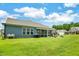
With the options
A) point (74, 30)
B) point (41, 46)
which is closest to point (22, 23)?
point (41, 46)

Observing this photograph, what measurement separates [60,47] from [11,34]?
91 cm

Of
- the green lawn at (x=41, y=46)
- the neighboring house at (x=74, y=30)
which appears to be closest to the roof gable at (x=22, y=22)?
the green lawn at (x=41, y=46)

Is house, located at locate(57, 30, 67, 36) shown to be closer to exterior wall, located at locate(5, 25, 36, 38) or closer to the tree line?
the tree line

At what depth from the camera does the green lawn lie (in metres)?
5.37

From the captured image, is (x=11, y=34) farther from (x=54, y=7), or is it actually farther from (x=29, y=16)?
(x=54, y=7)

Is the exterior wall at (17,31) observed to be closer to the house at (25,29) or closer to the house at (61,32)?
the house at (25,29)

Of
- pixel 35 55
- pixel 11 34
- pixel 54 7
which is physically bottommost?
pixel 35 55

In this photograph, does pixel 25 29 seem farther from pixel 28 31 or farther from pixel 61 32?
pixel 61 32

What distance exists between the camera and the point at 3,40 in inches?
217

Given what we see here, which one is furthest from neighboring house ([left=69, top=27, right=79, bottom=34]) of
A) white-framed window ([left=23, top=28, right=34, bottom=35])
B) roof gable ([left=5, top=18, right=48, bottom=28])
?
white-framed window ([left=23, top=28, right=34, bottom=35])

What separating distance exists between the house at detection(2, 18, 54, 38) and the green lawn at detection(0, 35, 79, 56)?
98 mm

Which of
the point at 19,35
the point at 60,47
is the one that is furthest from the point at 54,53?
the point at 19,35

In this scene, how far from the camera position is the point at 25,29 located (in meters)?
5.53

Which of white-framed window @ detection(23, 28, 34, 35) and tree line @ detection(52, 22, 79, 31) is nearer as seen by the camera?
tree line @ detection(52, 22, 79, 31)
